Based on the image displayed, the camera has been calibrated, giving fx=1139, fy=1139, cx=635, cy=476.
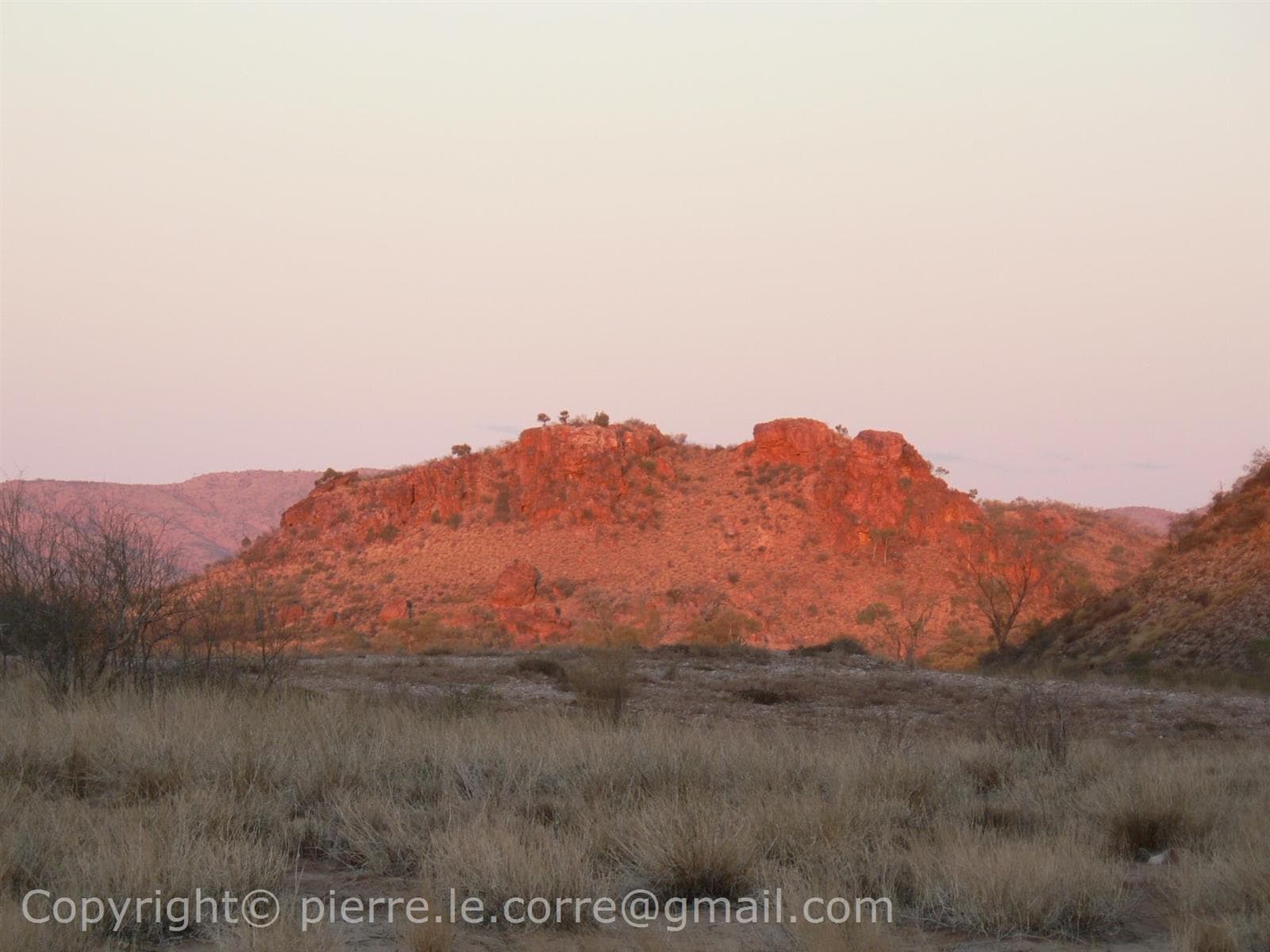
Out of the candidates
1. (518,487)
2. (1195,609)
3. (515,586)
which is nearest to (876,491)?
(518,487)

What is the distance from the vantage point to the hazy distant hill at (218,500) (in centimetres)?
9506

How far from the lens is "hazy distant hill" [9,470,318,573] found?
3743 inches

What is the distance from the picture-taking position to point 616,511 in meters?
65.5

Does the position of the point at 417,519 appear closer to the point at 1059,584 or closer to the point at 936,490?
the point at 936,490

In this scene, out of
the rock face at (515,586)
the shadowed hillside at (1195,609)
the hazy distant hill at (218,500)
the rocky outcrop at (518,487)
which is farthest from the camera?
the hazy distant hill at (218,500)

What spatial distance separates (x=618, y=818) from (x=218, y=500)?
117402 mm

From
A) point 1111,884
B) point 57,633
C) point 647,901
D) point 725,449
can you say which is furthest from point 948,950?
point 725,449

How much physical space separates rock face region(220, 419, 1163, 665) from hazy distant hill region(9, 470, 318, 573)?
24.8 metres

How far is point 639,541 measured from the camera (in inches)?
2504

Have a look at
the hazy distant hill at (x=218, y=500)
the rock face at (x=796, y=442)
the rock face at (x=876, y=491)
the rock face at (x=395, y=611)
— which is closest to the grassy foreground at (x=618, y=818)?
the rock face at (x=395, y=611)

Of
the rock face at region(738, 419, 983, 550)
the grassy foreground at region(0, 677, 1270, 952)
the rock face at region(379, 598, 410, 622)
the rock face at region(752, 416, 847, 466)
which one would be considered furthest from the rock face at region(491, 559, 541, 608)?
the grassy foreground at region(0, 677, 1270, 952)

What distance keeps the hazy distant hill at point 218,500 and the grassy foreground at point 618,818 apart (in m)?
79.9

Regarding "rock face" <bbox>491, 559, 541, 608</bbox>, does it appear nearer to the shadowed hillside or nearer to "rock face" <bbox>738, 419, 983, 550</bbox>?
"rock face" <bbox>738, 419, 983, 550</bbox>

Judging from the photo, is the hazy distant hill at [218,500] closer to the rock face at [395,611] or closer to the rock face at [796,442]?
the rock face at [395,611]
